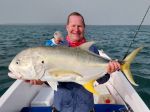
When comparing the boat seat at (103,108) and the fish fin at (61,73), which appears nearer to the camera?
the fish fin at (61,73)

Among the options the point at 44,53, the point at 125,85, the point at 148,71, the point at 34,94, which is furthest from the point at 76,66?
the point at 148,71

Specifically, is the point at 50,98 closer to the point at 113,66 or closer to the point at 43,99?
the point at 43,99

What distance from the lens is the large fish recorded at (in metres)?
3.09

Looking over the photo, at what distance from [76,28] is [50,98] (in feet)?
7.87

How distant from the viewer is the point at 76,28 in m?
3.80

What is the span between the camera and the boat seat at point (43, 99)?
18.3ft

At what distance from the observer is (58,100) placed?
3.88 metres

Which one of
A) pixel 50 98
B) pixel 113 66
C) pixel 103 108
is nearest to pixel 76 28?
pixel 113 66

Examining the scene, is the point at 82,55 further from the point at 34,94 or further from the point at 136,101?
the point at 34,94

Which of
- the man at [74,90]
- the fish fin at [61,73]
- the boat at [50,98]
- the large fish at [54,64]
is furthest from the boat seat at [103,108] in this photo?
the fish fin at [61,73]

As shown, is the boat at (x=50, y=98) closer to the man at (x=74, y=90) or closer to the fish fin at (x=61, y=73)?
the man at (x=74, y=90)

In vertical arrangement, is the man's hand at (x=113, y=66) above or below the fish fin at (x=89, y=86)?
above

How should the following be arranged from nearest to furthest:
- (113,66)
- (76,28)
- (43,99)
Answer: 1. (113,66)
2. (76,28)
3. (43,99)

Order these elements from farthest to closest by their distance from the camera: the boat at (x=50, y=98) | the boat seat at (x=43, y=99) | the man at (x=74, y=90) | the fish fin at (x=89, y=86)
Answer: the boat seat at (x=43, y=99) < the boat at (x=50, y=98) < the man at (x=74, y=90) < the fish fin at (x=89, y=86)
